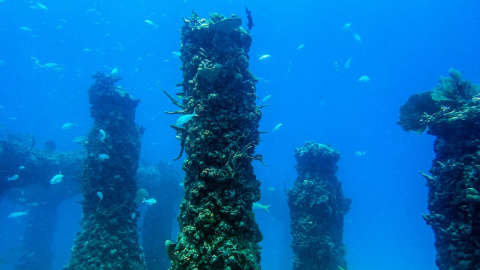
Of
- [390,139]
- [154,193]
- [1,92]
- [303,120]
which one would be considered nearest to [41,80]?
[1,92]

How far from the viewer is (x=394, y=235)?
76.9 metres

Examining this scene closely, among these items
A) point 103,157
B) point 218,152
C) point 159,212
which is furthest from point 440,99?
point 159,212

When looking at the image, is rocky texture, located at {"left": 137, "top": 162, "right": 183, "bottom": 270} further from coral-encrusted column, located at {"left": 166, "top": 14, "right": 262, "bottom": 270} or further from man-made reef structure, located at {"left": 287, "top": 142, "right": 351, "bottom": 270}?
coral-encrusted column, located at {"left": 166, "top": 14, "right": 262, "bottom": 270}

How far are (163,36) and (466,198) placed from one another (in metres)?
84.3

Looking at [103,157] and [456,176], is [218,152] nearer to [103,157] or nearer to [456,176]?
[456,176]

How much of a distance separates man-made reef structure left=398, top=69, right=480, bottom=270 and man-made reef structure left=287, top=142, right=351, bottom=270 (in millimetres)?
3858

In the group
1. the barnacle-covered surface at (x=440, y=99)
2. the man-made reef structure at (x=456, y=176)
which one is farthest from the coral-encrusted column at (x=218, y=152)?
the barnacle-covered surface at (x=440, y=99)

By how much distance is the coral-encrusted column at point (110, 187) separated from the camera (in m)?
8.41

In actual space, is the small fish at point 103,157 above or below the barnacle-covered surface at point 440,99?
below

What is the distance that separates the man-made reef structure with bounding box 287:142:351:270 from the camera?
33.1 feet

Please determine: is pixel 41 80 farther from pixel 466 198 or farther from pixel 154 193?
pixel 466 198

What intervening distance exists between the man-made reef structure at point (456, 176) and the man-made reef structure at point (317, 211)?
3.86 metres

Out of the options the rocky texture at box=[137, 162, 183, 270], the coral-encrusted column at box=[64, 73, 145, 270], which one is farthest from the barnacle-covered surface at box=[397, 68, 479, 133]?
the rocky texture at box=[137, 162, 183, 270]

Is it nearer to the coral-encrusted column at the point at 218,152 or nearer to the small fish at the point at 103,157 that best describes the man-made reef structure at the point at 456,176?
the coral-encrusted column at the point at 218,152
